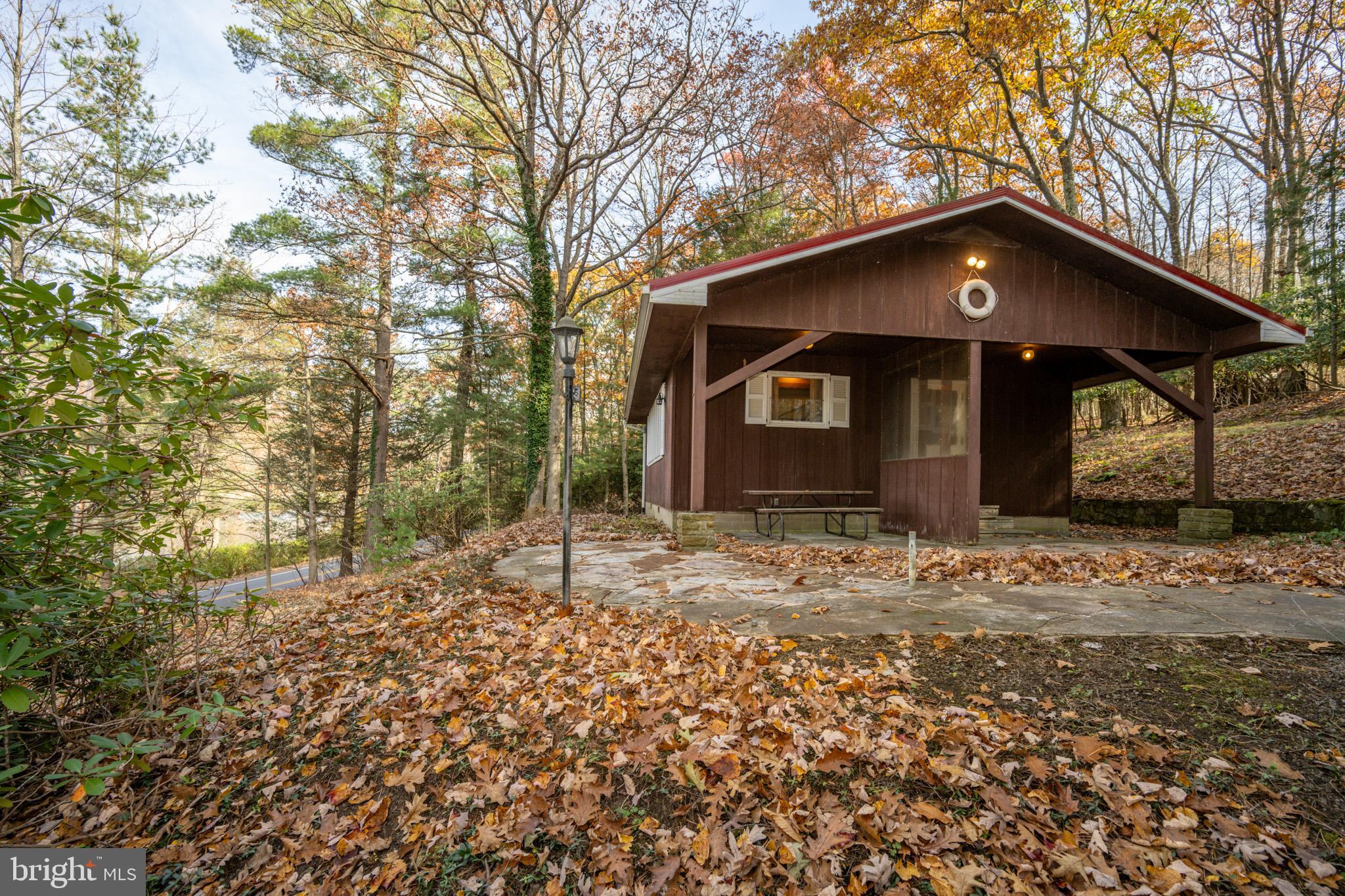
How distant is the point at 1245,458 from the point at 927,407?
22.9 feet

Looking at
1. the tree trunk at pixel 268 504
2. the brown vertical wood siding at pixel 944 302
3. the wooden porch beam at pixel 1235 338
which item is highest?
the brown vertical wood siding at pixel 944 302

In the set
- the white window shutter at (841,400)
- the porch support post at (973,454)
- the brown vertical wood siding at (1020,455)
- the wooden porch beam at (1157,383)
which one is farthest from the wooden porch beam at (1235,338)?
the white window shutter at (841,400)

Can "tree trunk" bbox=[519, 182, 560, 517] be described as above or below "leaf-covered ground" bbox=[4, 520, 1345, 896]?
above

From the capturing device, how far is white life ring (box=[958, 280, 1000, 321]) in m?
7.09

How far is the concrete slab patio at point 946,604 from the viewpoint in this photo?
3.35m

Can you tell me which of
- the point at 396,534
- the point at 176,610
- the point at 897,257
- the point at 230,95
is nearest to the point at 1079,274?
the point at 897,257

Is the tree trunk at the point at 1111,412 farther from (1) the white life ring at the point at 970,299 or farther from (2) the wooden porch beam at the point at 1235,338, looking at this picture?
(1) the white life ring at the point at 970,299

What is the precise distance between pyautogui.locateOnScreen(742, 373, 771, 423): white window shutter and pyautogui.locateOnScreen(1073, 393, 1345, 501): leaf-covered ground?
282 inches

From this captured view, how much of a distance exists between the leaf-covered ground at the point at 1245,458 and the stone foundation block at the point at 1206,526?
100 cm

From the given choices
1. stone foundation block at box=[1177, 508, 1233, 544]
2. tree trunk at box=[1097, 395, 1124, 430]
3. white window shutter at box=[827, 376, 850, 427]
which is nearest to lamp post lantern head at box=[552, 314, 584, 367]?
white window shutter at box=[827, 376, 850, 427]

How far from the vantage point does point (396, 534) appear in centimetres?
945

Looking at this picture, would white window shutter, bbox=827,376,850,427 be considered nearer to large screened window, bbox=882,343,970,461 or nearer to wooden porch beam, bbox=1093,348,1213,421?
large screened window, bbox=882,343,970,461

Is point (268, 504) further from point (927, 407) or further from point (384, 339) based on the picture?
point (927, 407)

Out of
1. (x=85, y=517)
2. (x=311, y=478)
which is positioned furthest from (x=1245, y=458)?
(x=311, y=478)
